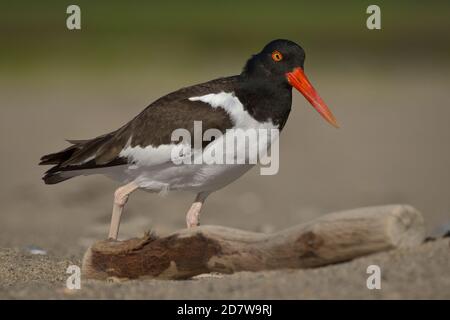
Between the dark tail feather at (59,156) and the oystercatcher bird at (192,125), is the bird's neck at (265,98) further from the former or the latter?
the dark tail feather at (59,156)

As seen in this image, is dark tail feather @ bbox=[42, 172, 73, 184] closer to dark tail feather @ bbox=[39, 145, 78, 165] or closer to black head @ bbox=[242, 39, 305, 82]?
dark tail feather @ bbox=[39, 145, 78, 165]

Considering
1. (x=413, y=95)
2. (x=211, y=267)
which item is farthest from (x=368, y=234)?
(x=413, y=95)

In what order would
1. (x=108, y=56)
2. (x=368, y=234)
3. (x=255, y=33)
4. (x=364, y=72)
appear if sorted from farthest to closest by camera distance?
(x=255, y=33) < (x=108, y=56) < (x=364, y=72) < (x=368, y=234)

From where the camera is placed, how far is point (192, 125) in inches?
273

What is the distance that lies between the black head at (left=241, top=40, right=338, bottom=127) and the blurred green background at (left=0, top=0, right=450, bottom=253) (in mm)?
1627

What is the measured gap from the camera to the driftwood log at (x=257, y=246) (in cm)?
540

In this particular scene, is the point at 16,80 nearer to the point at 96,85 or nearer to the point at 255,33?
the point at 96,85

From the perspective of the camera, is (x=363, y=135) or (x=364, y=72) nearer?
(x=363, y=135)

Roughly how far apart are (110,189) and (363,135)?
595 cm

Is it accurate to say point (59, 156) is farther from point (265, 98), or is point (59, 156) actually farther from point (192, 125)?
point (265, 98)

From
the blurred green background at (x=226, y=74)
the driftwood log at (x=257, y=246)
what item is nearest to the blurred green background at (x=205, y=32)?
the blurred green background at (x=226, y=74)

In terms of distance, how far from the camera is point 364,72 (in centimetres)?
2416

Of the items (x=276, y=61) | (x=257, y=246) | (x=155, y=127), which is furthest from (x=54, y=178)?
(x=257, y=246)

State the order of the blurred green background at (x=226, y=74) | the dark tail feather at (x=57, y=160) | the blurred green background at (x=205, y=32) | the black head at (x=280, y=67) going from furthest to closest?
the blurred green background at (x=205, y=32), the blurred green background at (x=226, y=74), the dark tail feather at (x=57, y=160), the black head at (x=280, y=67)
